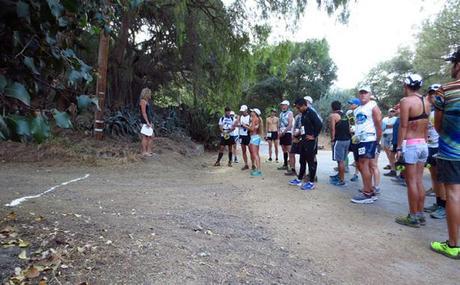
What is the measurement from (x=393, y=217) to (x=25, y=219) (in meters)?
4.75

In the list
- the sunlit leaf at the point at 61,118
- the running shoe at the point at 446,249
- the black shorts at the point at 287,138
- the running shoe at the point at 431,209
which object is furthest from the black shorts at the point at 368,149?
the sunlit leaf at the point at 61,118

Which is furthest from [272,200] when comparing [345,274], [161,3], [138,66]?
[138,66]

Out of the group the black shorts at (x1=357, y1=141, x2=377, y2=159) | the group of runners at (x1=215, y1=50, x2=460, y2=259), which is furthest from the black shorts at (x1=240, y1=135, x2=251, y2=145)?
the black shorts at (x1=357, y1=141, x2=377, y2=159)

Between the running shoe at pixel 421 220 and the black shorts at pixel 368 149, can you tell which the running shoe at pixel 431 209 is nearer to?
the running shoe at pixel 421 220

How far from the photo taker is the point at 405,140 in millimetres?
5258

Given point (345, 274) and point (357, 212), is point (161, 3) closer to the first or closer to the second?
point (357, 212)

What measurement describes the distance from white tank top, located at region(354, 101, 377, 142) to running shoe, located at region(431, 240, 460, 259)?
2.44m

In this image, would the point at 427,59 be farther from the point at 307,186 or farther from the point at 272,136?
the point at 307,186

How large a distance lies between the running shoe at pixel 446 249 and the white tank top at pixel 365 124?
8.01 ft

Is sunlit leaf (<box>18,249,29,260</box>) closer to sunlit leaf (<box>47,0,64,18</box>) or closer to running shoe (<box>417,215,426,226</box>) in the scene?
sunlit leaf (<box>47,0,64,18</box>)

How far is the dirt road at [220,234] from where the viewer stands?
333 centimetres

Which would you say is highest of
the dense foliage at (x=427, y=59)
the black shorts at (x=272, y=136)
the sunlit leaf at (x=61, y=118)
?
the dense foliage at (x=427, y=59)

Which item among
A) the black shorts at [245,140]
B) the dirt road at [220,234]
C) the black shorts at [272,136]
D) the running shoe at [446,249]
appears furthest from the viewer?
the black shorts at [272,136]

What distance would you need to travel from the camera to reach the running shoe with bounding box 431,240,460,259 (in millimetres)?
4129
